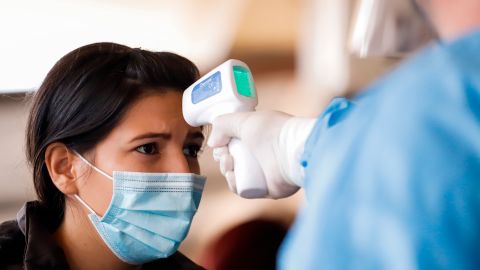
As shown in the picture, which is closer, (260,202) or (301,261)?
(301,261)

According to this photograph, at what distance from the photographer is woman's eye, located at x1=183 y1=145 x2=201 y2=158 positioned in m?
1.60

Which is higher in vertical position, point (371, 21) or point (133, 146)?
point (371, 21)

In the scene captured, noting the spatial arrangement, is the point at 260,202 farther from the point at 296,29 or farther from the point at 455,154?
the point at 455,154

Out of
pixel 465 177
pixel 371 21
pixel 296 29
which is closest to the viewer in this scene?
pixel 465 177

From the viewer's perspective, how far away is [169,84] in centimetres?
161

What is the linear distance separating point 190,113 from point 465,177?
3.00 ft


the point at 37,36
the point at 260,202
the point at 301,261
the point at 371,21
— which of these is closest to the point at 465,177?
the point at 301,261

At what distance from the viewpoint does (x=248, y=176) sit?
112 cm

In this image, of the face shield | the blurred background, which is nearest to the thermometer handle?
the face shield

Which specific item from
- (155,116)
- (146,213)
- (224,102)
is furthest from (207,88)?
(146,213)

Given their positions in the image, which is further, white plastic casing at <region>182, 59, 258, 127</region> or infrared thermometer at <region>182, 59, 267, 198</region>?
white plastic casing at <region>182, 59, 258, 127</region>

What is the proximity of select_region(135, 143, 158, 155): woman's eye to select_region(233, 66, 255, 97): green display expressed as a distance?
0.34 meters

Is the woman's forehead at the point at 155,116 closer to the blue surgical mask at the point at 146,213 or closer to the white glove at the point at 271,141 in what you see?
the blue surgical mask at the point at 146,213

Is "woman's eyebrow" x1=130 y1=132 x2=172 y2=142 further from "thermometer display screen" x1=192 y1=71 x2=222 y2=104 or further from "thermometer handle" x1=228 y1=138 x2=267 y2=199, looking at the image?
"thermometer handle" x1=228 y1=138 x2=267 y2=199
